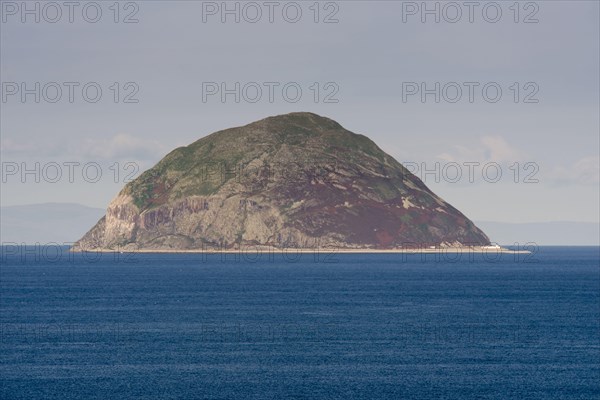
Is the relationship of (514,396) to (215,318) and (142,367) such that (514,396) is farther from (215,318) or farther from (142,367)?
(215,318)

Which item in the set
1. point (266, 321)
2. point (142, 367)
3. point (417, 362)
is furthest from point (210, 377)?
point (266, 321)

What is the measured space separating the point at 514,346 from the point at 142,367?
1974 inches

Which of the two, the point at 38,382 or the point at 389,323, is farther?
the point at 389,323

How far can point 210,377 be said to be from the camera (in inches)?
4176

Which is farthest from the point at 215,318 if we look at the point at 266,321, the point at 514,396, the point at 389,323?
the point at 514,396

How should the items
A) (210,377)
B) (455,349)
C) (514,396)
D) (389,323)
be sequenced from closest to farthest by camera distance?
1. (514,396)
2. (210,377)
3. (455,349)
4. (389,323)

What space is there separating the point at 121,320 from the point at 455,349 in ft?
202

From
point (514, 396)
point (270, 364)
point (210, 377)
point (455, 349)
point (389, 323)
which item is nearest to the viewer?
point (514, 396)

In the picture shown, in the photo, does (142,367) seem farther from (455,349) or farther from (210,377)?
(455,349)

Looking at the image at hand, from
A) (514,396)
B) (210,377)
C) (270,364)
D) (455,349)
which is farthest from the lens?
(455,349)

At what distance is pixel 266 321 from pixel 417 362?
1975 inches

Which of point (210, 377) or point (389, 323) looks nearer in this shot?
point (210, 377)

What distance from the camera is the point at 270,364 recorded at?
114938mm

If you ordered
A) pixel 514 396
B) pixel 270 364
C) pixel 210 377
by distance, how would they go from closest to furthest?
pixel 514 396
pixel 210 377
pixel 270 364
